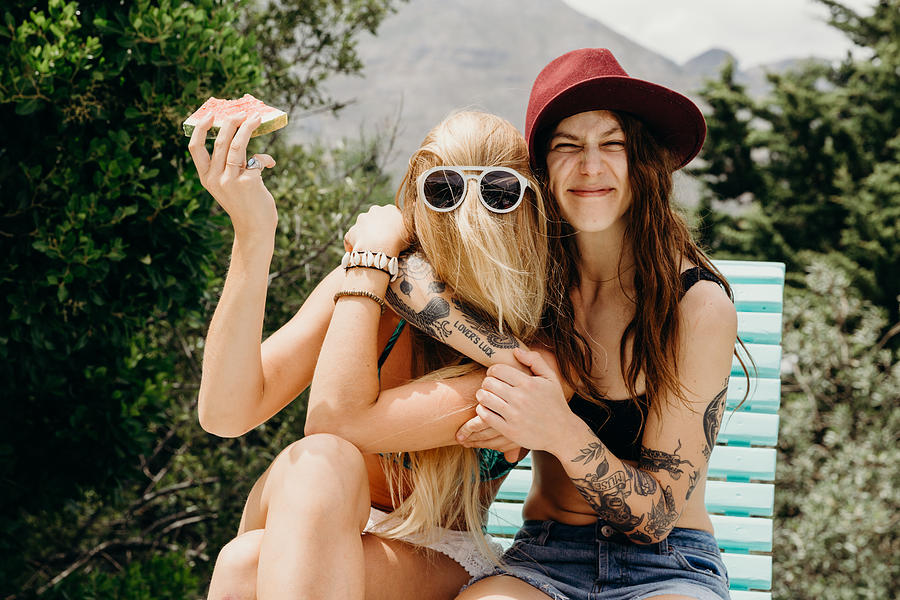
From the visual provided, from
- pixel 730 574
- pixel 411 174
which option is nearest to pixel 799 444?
pixel 730 574

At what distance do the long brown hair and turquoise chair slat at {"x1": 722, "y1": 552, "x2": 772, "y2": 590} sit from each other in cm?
138

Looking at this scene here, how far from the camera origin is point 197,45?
12.2ft

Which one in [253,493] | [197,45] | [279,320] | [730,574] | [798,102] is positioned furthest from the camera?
[798,102]

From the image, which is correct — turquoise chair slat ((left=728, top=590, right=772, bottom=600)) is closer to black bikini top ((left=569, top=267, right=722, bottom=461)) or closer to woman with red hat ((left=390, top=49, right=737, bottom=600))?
woman with red hat ((left=390, top=49, right=737, bottom=600))

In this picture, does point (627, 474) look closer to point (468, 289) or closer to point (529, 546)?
point (529, 546)

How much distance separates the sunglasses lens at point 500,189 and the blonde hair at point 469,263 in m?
0.03

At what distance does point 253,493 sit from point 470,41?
20601 mm

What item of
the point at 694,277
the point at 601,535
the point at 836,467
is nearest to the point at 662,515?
the point at 601,535

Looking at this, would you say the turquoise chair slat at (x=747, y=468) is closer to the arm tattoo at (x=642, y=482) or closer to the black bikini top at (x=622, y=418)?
the black bikini top at (x=622, y=418)

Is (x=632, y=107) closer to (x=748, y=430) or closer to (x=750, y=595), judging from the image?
(x=748, y=430)

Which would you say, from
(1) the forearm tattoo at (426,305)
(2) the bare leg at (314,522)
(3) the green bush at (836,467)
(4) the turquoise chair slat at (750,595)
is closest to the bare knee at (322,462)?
(2) the bare leg at (314,522)

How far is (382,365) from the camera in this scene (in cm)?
257

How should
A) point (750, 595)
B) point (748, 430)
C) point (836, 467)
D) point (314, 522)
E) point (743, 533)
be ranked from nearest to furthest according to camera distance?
point (314, 522)
point (750, 595)
point (743, 533)
point (748, 430)
point (836, 467)

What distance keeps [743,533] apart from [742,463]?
0.94 feet
